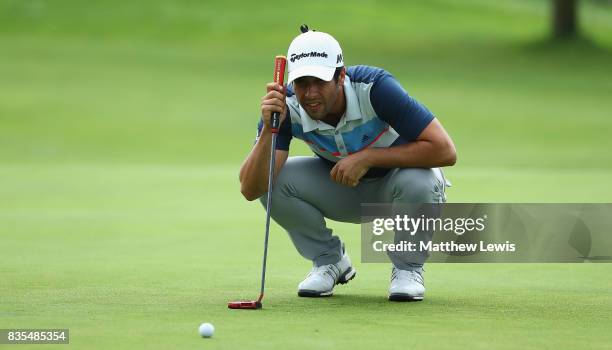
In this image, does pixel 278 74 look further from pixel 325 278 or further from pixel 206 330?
pixel 206 330

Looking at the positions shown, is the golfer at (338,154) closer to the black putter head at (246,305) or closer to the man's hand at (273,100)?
the man's hand at (273,100)

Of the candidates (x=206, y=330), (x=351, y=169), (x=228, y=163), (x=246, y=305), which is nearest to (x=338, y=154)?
(x=351, y=169)

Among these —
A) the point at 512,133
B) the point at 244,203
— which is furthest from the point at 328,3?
the point at 244,203

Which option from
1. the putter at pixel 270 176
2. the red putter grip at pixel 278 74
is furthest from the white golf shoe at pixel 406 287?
the red putter grip at pixel 278 74

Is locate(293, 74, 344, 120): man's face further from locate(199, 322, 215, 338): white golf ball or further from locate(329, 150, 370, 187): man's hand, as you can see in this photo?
locate(199, 322, 215, 338): white golf ball

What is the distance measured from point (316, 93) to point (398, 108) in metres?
0.41

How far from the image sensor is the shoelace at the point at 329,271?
620 centimetres

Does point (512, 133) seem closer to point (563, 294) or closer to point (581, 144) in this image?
point (581, 144)

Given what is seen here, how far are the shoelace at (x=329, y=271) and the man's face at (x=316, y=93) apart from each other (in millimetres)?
926

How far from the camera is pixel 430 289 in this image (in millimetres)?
6426

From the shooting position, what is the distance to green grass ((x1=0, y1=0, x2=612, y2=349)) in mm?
5176

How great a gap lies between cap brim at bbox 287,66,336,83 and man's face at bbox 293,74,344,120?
8 cm

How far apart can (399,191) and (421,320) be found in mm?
953

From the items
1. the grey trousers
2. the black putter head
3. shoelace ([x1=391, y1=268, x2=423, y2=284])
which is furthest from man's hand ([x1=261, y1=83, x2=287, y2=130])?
shoelace ([x1=391, y1=268, x2=423, y2=284])
